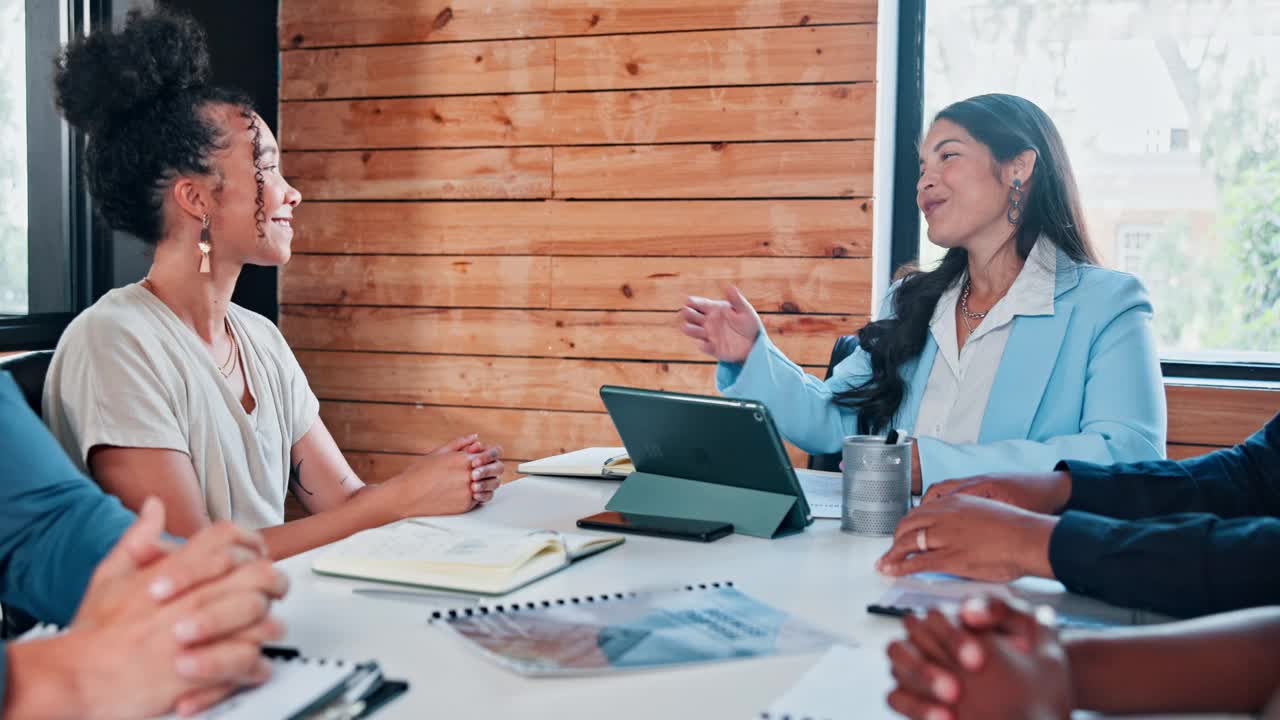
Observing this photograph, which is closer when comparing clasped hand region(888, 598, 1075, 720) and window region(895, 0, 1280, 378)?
clasped hand region(888, 598, 1075, 720)

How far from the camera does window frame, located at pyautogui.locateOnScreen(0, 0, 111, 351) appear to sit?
2621 mm

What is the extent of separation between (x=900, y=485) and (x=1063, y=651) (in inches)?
25.2

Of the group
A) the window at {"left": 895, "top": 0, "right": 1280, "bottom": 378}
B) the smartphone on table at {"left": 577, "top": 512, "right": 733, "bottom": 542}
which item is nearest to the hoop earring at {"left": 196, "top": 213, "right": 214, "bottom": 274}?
the smartphone on table at {"left": 577, "top": 512, "right": 733, "bottom": 542}

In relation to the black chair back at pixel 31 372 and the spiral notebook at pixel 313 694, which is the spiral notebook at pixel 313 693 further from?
the black chair back at pixel 31 372

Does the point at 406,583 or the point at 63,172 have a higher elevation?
the point at 63,172

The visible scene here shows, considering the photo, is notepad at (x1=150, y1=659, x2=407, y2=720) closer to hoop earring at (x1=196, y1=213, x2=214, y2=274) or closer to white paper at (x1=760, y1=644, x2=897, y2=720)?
white paper at (x1=760, y1=644, x2=897, y2=720)

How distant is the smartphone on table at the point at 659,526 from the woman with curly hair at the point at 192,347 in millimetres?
211

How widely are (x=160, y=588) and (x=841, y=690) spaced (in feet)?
1.69

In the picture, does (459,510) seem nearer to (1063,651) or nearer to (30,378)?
(30,378)

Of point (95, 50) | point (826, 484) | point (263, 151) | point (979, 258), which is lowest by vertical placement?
point (826, 484)

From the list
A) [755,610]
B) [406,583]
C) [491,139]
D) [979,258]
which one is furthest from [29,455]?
[491,139]

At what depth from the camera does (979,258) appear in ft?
7.34

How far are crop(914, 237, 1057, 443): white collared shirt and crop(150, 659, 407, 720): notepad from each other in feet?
4.68

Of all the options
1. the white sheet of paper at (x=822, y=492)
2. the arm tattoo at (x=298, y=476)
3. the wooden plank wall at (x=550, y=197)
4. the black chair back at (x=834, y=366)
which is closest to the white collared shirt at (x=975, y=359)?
the black chair back at (x=834, y=366)
